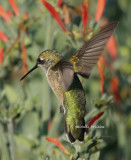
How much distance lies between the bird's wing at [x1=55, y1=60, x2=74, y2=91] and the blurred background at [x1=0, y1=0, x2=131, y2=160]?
0.79ft

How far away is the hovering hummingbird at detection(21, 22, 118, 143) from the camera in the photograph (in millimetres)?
1738

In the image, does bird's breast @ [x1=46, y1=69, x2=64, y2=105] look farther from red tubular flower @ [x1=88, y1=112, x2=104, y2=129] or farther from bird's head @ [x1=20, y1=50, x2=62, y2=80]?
red tubular flower @ [x1=88, y1=112, x2=104, y2=129]

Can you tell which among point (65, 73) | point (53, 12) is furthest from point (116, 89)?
→ point (65, 73)

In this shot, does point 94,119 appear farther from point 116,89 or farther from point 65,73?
point 116,89

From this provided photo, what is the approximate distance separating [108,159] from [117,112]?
36 cm

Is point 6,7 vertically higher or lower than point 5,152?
higher

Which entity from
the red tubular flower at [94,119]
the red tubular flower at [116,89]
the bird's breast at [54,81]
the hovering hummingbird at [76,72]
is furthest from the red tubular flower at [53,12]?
the red tubular flower at [116,89]

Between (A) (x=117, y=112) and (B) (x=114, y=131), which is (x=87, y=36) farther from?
(B) (x=114, y=131)

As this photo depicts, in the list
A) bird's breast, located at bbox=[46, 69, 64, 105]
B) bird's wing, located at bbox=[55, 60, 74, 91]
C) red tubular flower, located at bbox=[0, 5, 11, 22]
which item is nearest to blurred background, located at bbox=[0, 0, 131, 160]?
red tubular flower, located at bbox=[0, 5, 11, 22]

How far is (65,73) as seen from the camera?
5.54 ft

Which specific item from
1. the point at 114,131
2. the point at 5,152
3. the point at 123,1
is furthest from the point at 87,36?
the point at 123,1

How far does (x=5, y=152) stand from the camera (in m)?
1.92

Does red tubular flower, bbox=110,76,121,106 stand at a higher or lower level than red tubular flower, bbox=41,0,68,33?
lower

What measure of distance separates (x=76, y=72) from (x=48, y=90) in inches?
Answer: 9.2
